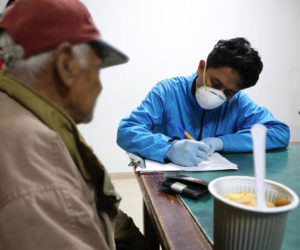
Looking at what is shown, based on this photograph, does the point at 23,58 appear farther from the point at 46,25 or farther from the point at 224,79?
the point at 224,79

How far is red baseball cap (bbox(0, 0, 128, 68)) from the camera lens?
1.58ft

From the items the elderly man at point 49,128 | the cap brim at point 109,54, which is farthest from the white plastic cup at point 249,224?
the cap brim at point 109,54

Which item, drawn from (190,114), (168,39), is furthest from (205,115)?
(168,39)

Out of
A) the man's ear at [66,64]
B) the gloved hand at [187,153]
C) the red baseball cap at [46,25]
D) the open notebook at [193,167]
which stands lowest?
the open notebook at [193,167]

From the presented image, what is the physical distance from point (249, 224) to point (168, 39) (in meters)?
2.55

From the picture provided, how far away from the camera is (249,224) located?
402mm

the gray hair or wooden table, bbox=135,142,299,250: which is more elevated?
the gray hair

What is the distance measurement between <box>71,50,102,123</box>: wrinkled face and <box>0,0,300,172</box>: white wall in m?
2.08

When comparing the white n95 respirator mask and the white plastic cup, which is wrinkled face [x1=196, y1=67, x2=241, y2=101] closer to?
the white n95 respirator mask

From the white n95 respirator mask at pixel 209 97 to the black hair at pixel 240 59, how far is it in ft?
0.40

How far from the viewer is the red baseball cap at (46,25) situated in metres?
0.48

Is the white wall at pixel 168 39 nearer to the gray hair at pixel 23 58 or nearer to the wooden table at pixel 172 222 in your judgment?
the wooden table at pixel 172 222

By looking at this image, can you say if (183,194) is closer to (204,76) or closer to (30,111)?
(30,111)

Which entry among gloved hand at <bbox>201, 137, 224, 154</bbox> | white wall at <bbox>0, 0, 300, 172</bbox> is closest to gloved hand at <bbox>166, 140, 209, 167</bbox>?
gloved hand at <bbox>201, 137, 224, 154</bbox>
